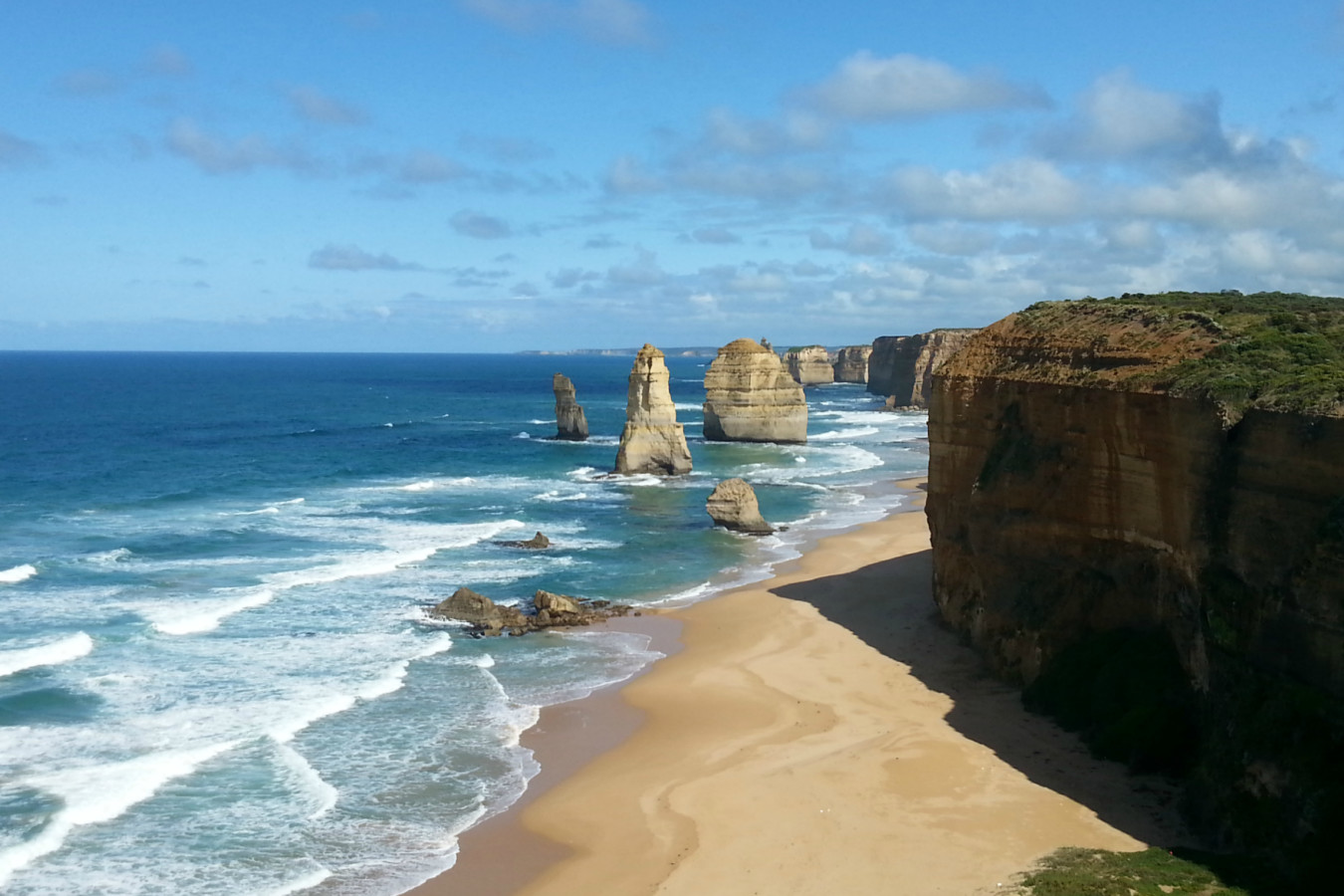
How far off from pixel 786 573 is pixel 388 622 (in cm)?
1498

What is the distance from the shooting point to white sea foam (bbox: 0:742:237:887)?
784 inches

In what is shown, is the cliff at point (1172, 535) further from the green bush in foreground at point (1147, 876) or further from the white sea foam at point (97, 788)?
the white sea foam at point (97, 788)

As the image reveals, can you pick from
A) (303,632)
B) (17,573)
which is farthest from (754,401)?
(303,632)

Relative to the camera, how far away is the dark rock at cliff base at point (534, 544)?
46.6 meters

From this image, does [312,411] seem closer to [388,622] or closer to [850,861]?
[388,622]

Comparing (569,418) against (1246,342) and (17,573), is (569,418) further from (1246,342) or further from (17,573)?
(1246,342)

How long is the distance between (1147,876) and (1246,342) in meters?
11.5

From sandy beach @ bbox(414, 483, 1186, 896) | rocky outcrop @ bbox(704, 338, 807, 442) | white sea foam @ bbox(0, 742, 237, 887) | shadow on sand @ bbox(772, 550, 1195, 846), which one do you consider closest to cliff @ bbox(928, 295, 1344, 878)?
shadow on sand @ bbox(772, 550, 1195, 846)

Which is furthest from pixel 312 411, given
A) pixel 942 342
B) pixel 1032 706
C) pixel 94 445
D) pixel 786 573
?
pixel 1032 706

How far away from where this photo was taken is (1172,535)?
2198 cm

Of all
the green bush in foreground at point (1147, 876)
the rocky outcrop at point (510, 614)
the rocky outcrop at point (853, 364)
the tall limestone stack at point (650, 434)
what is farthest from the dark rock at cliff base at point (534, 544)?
the rocky outcrop at point (853, 364)

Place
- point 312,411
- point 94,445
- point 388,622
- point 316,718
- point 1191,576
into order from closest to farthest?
point 1191,576
point 316,718
point 388,622
point 94,445
point 312,411

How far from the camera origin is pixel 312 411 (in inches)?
4852

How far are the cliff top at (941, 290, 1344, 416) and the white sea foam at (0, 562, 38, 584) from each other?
1285 inches
